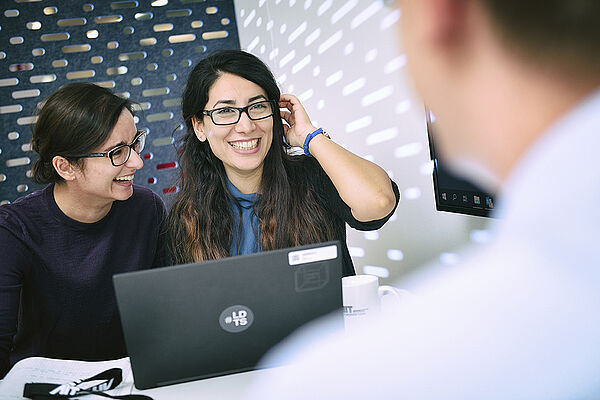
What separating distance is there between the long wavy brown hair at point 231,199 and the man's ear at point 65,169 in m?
0.30

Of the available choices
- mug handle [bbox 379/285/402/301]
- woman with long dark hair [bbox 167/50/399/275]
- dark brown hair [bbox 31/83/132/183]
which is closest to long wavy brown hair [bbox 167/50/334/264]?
woman with long dark hair [bbox 167/50/399/275]

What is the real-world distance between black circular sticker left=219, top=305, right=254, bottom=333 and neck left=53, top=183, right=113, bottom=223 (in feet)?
2.68

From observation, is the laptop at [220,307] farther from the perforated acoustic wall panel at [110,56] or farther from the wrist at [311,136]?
the perforated acoustic wall panel at [110,56]

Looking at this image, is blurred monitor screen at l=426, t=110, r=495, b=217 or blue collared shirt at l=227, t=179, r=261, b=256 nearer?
blurred monitor screen at l=426, t=110, r=495, b=217

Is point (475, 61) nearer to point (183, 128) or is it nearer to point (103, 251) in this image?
point (103, 251)

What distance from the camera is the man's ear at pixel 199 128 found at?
1.64 metres

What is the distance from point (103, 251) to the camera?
1.52 m

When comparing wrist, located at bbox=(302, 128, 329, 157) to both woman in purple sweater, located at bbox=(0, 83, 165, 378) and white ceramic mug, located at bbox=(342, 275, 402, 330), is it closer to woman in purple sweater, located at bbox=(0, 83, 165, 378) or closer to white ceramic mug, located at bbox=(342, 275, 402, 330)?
woman in purple sweater, located at bbox=(0, 83, 165, 378)

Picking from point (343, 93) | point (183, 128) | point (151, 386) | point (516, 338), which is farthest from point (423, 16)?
point (183, 128)

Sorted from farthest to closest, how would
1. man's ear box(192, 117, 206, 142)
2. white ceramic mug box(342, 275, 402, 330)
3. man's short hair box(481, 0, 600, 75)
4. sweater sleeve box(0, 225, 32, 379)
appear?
man's ear box(192, 117, 206, 142), sweater sleeve box(0, 225, 32, 379), white ceramic mug box(342, 275, 402, 330), man's short hair box(481, 0, 600, 75)

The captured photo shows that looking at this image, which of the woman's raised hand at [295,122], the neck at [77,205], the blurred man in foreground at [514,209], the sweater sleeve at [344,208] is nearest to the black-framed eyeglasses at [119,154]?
the neck at [77,205]

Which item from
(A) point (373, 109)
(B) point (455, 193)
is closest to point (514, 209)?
(B) point (455, 193)

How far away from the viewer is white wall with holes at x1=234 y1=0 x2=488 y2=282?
5.08 feet

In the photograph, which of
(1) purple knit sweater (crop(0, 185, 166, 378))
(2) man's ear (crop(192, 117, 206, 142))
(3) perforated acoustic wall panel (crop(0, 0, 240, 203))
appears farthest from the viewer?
(3) perforated acoustic wall panel (crop(0, 0, 240, 203))
